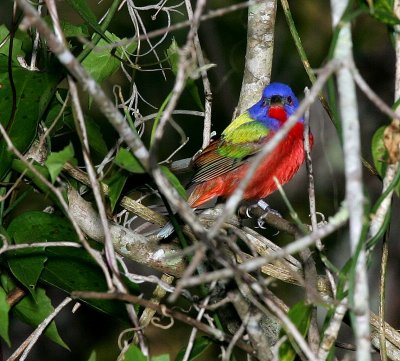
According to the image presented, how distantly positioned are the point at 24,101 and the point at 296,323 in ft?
4.05

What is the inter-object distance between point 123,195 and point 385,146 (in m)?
1.24

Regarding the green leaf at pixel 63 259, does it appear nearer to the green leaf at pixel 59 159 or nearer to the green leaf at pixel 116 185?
the green leaf at pixel 116 185

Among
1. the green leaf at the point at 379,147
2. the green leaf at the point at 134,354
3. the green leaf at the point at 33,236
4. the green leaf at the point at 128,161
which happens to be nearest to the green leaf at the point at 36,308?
the green leaf at the point at 33,236

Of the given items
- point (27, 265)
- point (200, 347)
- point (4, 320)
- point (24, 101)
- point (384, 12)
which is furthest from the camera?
point (24, 101)

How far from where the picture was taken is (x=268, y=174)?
425 cm

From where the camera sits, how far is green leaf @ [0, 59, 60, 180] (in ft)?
8.67

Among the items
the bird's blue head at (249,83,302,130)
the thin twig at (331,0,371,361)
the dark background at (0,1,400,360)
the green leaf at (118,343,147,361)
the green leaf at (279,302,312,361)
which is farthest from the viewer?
the dark background at (0,1,400,360)

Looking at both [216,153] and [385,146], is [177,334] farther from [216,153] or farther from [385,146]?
[385,146]

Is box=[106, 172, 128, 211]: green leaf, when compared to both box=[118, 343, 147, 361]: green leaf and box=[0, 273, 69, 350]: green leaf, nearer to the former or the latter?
box=[0, 273, 69, 350]: green leaf

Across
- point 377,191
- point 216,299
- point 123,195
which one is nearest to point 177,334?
point 377,191

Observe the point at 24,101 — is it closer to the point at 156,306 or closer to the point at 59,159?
the point at 59,159

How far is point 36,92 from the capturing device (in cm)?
267

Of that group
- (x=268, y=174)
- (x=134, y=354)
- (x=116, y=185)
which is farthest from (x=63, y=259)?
(x=268, y=174)

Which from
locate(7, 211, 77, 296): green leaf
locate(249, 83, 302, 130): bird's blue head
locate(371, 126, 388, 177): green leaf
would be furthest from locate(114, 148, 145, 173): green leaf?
locate(249, 83, 302, 130): bird's blue head
